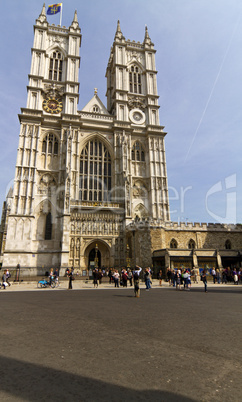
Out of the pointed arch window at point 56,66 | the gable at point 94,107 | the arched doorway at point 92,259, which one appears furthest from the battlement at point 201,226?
the pointed arch window at point 56,66

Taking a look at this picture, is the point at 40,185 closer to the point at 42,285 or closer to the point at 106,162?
the point at 106,162

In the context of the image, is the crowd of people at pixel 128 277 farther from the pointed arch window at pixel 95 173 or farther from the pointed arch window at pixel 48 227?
the pointed arch window at pixel 95 173

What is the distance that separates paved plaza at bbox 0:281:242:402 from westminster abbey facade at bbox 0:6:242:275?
16.7 meters

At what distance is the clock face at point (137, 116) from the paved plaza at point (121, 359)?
33.8 m

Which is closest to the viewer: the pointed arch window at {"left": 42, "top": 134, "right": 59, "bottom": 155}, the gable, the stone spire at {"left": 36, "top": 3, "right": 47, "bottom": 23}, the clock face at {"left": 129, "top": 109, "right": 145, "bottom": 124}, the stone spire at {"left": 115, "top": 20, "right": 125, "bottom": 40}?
the pointed arch window at {"left": 42, "top": 134, "right": 59, "bottom": 155}

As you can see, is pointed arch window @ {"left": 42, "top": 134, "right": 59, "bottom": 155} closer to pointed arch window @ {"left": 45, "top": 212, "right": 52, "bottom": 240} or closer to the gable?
the gable

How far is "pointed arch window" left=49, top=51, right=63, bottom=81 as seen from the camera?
116 ft

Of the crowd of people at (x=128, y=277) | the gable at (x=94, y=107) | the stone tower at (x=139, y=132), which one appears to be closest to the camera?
the crowd of people at (x=128, y=277)

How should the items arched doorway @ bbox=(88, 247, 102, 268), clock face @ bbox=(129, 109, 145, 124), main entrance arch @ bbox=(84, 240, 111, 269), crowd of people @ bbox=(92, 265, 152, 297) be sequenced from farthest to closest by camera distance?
clock face @ bbox=(129, 109, 145, 124) < arched doorway @ bbox=(88, 247, 102, 268) < main entrance arch @ bbox=(84, 240, 111, 269) < crowd of people @ bbox=(92, 265, 152, 297)

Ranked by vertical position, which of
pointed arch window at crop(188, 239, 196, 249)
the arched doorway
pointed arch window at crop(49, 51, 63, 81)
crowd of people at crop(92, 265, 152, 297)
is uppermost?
pointed arch window at crop(49, 51, 63, 81)

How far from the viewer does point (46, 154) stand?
31656 mm

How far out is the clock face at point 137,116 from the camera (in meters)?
36.5

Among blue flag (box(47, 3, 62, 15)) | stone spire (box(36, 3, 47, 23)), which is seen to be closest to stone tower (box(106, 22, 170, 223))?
blue flag (box(47, 3, 62, 15))

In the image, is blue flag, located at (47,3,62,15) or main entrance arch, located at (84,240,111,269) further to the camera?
blue flag, located at (47,3,62,15)
